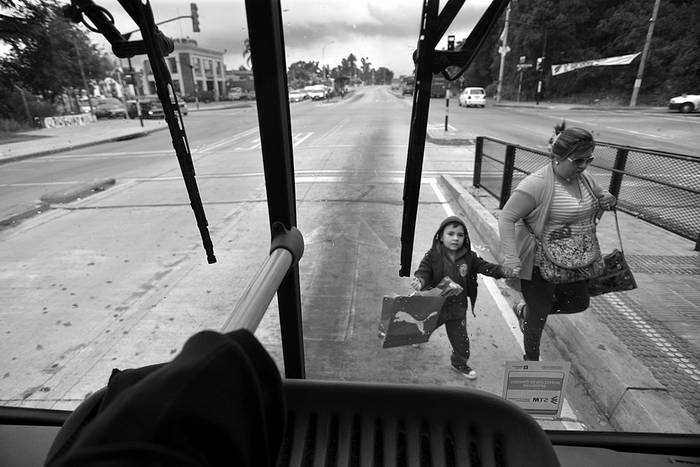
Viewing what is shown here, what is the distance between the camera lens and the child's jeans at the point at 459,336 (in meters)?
2.85

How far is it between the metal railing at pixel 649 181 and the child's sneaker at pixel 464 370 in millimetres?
2920

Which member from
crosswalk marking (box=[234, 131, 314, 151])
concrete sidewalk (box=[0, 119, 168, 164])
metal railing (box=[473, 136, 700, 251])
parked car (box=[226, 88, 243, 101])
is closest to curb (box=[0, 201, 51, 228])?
concrete sidewalk (box=[0, 119, 168, 164])

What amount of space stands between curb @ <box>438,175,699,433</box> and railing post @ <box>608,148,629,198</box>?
2728 mm

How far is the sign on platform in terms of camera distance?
7.01ft

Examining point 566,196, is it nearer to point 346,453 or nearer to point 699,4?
point 699,4

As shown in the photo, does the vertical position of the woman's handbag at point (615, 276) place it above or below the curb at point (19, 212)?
above

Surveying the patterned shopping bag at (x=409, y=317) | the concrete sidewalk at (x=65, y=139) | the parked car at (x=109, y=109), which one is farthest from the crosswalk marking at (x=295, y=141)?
the parked car at (x=109, y=109)

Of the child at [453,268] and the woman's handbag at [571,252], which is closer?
the woman's handbag at [571,252]

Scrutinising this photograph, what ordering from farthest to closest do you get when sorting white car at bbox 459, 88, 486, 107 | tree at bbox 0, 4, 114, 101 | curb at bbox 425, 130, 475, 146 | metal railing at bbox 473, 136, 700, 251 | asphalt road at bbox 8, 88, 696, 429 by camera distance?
1. white car at bbox 459, 88, 486, 107
2. curb at bbox 425, 130, 475, 146
3. metal railing at bbox 473, 136, 700, 251
4. asphalt road at bbox 8, 88, 696, 429
5. tree at bbox 0, 4, 114, 101

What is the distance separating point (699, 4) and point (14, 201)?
35.3ft

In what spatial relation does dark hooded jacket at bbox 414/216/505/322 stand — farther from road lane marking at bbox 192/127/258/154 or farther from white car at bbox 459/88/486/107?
white car at bbox 459/88/486/107

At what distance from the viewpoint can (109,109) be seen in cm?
3028

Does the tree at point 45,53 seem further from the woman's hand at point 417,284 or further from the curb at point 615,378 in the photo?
the curb at point 615,378

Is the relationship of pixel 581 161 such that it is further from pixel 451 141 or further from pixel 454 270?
pixel 451 141
